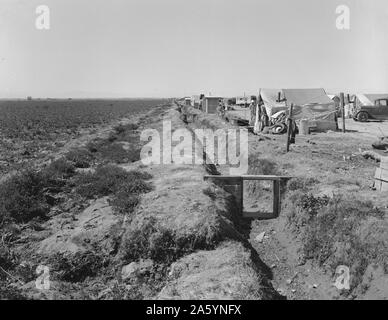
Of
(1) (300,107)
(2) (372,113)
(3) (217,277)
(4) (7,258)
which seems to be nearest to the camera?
(3) (217,277)

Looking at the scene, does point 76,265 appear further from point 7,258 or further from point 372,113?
point 372,113

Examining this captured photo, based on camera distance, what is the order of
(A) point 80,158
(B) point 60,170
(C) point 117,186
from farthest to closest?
(A) point 80,158 < (B) point 60,170 < (C) point 117,186

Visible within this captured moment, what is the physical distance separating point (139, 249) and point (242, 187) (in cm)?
408

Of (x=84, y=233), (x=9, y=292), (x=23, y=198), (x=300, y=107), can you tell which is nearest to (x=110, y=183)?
(x=23, y=198)

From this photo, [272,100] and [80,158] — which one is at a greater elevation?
[272,100]

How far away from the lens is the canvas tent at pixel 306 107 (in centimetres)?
2303

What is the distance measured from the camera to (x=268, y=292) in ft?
20.4

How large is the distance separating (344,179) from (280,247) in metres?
2.78

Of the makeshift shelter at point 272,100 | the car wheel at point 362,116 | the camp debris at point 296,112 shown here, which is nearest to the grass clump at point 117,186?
the camp debris at point 296,112

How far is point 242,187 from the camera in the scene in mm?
10664

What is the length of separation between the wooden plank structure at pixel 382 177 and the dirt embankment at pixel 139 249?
328 centimetres

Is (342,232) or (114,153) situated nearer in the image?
(342,232)

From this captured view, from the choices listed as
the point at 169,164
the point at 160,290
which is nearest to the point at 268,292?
the point at 160,290
